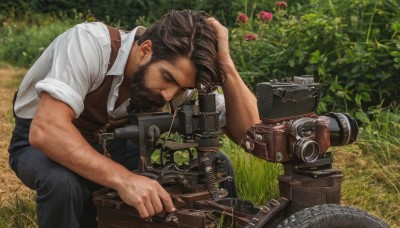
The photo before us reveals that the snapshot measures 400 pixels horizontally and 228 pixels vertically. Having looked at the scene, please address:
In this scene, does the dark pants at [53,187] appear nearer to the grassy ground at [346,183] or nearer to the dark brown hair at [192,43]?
the dark brown hair at [192,43]

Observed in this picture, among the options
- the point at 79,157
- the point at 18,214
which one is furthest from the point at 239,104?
the point at 18,214

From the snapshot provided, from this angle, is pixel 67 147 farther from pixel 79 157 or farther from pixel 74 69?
pixel 74 69

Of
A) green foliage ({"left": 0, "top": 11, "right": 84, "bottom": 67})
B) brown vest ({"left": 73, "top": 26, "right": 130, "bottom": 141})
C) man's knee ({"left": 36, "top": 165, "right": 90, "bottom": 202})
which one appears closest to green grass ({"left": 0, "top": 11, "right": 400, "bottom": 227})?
brown vest ({"left": 73, "top": 26, "right": 130, "bottom": 141})

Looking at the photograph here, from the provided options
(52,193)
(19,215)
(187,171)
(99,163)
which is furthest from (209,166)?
(19,215)

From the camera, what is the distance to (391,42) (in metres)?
5.32

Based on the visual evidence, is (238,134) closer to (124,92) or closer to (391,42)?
(124,92)

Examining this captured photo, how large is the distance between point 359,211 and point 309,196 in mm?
184

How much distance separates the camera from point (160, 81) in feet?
10.2

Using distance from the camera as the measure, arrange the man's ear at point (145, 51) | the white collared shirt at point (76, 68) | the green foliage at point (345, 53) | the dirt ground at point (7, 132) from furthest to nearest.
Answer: the green foliage at point (345, 53) < the dirt ground at point (7, 132) < the man's ear at point (145, 51) < the white collared shirt at point (76, 68)

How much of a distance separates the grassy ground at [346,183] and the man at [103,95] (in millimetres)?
649

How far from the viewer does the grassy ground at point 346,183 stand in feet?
13.2

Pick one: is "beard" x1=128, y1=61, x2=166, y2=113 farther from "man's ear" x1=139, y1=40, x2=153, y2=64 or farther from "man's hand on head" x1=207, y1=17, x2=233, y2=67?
"man's hand on head" x1=207, y1=17, x2=233, y2=67

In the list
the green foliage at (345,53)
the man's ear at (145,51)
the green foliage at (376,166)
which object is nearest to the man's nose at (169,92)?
the man's ear at (145,51)

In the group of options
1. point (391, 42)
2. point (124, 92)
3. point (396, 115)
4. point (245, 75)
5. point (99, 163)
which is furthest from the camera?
point (245, 75)
